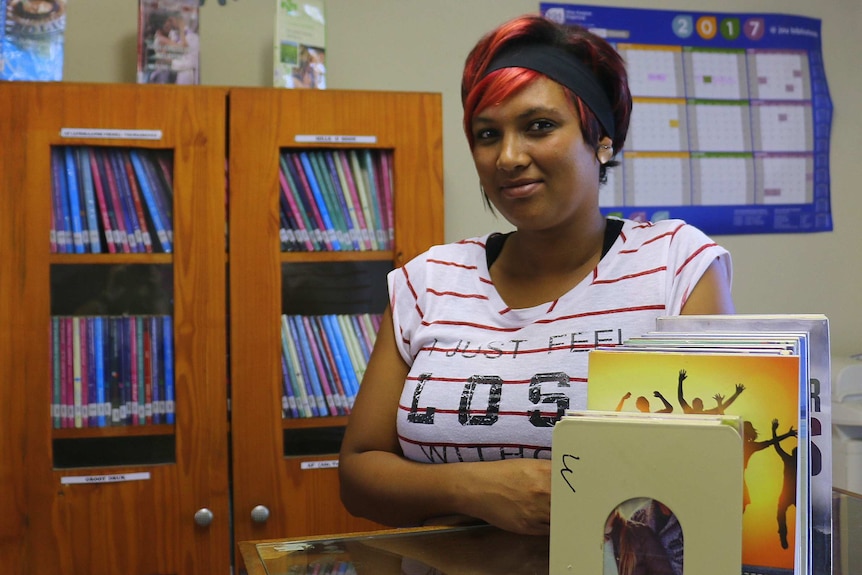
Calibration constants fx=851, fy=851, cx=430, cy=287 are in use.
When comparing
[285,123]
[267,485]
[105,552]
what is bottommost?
[105,552]

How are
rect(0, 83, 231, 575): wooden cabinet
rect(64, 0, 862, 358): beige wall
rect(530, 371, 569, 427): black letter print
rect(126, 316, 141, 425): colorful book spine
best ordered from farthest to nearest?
rect(64, 0, 862, 358): beige wall, rect(126, 316, 141, 425): colorful book spine, rect(0, 83, 231, 575): wooden cabinet, rect(530, 371, 569, 427): black letter print

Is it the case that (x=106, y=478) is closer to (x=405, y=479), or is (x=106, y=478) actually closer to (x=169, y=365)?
(x=169, y=365)

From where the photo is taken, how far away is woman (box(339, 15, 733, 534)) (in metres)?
1.27

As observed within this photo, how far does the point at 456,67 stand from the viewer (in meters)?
2.68

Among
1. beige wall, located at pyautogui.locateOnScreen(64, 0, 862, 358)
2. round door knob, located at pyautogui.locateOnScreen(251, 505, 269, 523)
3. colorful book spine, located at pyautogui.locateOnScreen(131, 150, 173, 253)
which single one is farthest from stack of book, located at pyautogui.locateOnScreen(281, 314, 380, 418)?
beige wall, located at pyautogui.locateOnScreen(64, 0, 862, 358)

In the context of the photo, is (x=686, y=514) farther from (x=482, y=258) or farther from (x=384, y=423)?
(x=482, y=258)

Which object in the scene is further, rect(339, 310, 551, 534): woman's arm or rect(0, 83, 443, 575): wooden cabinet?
rect(0, 83, 443, 575): wooden cabinet

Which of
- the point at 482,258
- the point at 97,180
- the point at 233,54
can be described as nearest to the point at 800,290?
the point at 482,258

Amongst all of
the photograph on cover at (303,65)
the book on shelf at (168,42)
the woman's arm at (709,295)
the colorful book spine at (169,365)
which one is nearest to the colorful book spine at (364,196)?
the photograph on cover at (303,65)

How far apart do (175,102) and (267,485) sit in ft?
3.22

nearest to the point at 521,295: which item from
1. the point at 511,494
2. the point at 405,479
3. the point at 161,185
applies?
the point at 405,479

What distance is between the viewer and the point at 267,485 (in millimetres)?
2139

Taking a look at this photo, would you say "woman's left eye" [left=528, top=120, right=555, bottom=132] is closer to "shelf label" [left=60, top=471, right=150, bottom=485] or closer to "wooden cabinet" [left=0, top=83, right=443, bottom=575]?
"wooden cabinet" [left=0, top=83, right=443, bottom=575]

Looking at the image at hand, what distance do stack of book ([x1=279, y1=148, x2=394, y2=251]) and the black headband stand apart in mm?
890
